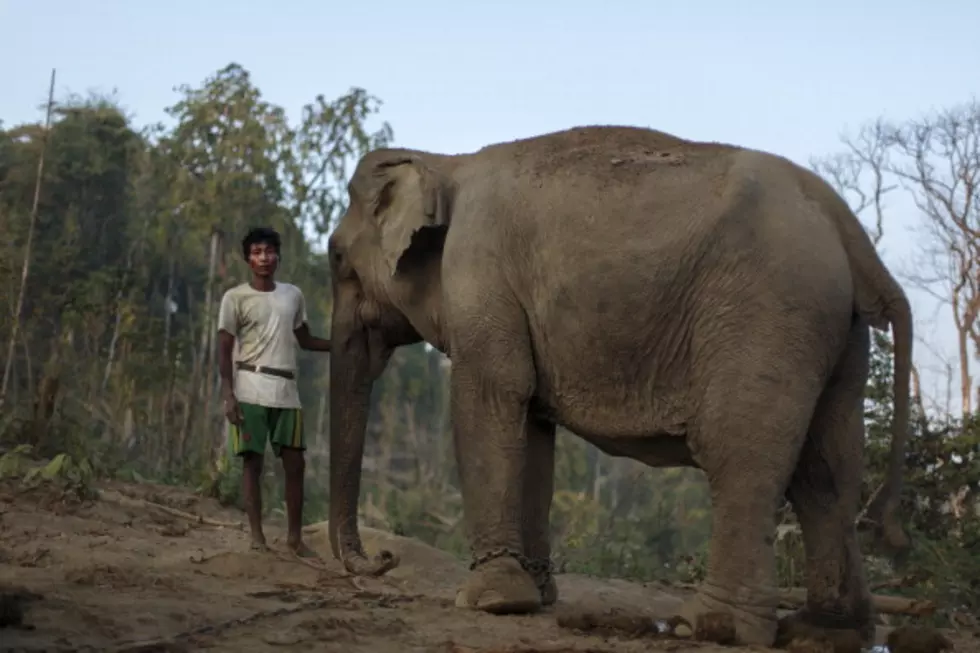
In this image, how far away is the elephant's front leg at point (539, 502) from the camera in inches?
271

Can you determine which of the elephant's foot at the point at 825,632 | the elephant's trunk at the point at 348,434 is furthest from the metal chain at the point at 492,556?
the elephant's foot at the point at 825,632

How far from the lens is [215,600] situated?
17.8ft

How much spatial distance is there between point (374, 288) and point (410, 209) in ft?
2.19

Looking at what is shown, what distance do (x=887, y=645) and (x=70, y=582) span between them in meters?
3.61

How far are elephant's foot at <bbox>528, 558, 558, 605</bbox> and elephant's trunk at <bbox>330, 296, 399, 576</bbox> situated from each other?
0.82 metres

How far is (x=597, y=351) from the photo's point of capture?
6047mm

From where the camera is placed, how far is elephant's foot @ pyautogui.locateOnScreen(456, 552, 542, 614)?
19.5 feet

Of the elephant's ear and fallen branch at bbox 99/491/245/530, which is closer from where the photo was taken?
the elephant's ear

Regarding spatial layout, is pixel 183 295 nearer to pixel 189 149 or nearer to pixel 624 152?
pixel 189 149

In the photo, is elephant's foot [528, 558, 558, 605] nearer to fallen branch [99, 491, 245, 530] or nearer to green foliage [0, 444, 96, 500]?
fallen branch [99, 491, 245, 530]

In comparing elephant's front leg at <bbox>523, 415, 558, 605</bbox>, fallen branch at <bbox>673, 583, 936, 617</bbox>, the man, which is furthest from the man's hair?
fallen branch at <bbox>673, 583, 936, 617</bbox>

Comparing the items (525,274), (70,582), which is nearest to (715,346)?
(525,274)

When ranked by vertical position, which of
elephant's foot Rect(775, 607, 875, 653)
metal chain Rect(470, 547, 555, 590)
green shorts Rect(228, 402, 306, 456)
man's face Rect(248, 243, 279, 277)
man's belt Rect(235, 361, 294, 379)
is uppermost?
man's face Rect(248, 243, 279, 277)

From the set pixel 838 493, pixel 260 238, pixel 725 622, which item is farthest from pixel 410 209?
pixel 725 622
